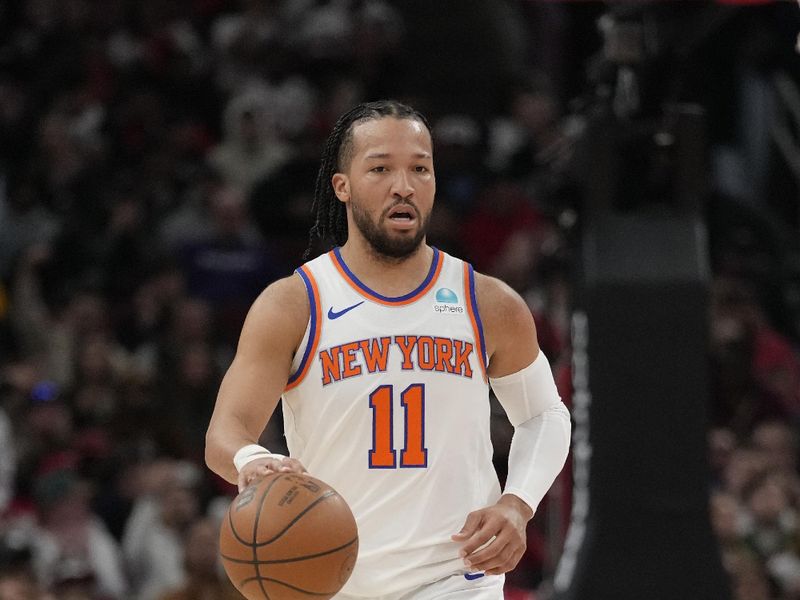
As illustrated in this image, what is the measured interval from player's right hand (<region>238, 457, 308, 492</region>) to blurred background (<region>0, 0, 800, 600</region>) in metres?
3.44

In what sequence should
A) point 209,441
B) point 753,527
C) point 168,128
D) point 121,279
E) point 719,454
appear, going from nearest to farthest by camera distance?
point 209,441 → point 753,527 → point 719,454 → point 121,279 → point 168,128

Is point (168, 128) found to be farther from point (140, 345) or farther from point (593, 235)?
point (593, 235)

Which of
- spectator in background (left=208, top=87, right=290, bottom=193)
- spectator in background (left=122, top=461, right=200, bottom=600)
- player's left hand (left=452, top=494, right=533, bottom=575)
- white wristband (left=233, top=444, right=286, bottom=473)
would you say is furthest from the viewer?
spectator in background (left=208, top=87, right=290, bottom=193)

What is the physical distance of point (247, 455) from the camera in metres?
4.05

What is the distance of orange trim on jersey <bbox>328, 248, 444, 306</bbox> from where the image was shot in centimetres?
446

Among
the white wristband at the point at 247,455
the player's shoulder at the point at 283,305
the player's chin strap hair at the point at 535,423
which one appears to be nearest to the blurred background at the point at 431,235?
the player's chin strap hair at the point at 535,423

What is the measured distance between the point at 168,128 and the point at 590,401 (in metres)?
5.77

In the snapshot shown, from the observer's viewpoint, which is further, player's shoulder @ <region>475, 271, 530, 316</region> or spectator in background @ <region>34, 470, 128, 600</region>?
spectator in background @ <region>34, 470, 128, 600</region>

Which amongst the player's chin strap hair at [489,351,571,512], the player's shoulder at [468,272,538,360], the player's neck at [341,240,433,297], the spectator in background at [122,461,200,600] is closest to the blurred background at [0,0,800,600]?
the spectator in background at [122,461,200,600]

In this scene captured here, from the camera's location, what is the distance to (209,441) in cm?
424

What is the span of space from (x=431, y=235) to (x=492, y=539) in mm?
6707

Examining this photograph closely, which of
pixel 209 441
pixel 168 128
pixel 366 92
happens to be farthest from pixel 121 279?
pixel 209 441

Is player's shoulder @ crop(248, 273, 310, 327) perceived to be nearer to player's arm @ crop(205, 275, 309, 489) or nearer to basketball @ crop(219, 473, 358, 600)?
player's arm @ crop(205, 275, 309, 489)

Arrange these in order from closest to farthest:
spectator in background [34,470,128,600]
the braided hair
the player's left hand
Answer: the player's left hand
the braided hair
spectator in background [34,470,128,600]
